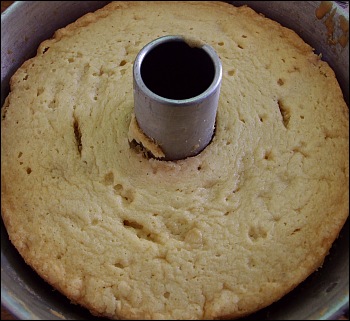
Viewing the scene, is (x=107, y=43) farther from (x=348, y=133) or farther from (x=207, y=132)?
(x=348, y=133)

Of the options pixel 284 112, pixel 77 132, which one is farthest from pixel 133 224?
pixel 284 112

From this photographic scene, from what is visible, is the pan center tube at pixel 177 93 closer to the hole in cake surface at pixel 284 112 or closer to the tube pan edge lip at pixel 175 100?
the tube pan edge lip at pixel 175 100

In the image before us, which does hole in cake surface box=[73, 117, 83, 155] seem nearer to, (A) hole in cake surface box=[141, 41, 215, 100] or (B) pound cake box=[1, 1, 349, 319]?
(B) pound cake box=[1, 1, 349, 319]

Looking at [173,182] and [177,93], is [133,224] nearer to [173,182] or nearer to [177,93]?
[173,182]

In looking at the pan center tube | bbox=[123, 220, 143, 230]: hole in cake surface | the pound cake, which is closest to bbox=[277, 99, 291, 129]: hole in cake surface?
the pound cake

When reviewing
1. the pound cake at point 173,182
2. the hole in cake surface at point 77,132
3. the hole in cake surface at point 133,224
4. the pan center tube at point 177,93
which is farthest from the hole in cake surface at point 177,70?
the hole in cake surface at point 133,224

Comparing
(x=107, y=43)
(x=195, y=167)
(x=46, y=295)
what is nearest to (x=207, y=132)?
(x=195, y=167)
